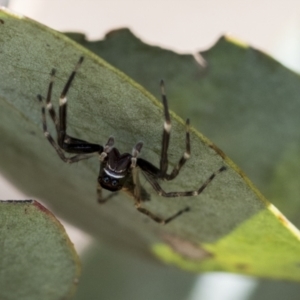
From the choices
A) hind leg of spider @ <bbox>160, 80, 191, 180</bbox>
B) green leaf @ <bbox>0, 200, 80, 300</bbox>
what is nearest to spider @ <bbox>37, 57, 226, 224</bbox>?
hind leg of spider @ <bbox>160, 80, 191, 180</bbox>

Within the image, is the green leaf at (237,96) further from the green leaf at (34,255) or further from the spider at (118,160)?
the green leaf at (34,255)

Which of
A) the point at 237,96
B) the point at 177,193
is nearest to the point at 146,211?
the point at 177,193

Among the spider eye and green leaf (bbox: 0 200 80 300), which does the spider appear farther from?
green leaf (bbox: 0 200 80 300)

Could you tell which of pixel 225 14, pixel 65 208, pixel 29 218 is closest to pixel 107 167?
pixel 65 208

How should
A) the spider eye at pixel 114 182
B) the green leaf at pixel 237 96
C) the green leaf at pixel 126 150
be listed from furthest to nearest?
the spider eye at pixel 114 182
the green leaf at pixel 237 96
the green leaf at pixel 126 150

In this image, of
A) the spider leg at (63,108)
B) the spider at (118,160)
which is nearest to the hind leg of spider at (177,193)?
the spider at (118,160)

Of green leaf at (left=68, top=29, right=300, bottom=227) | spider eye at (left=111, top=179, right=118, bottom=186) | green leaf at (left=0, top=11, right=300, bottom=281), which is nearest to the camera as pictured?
green leaf at (left=0, top=11, right=300, bottom=281)
